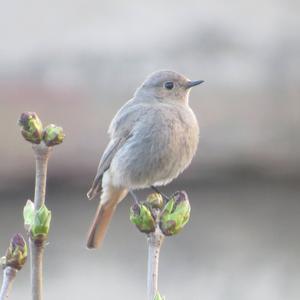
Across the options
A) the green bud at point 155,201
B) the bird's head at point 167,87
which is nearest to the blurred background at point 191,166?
the bird's head at point 167,87

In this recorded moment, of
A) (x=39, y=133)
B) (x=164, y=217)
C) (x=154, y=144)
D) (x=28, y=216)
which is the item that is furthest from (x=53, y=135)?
(x=154, y=144)

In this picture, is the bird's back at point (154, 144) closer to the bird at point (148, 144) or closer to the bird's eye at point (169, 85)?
the bird at point (148, 144)

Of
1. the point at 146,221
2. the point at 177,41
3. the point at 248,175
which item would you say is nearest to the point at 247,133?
the point at 248,175

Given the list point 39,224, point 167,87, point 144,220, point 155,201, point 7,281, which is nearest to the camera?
point 7,281

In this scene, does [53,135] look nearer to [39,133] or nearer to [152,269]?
[39,133]

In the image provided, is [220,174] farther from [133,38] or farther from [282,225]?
[133,38]

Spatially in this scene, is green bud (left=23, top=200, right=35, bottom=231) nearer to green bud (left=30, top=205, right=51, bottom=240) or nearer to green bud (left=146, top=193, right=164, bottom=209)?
green bud (left=30, top=205, right=51, bottom=240)

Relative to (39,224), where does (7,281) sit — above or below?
below

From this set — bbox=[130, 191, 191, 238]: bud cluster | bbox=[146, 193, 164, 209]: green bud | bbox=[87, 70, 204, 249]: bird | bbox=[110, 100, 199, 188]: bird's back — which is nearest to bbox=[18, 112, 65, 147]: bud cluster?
bbox=[130, 191, 191, 238]: bud cluster
